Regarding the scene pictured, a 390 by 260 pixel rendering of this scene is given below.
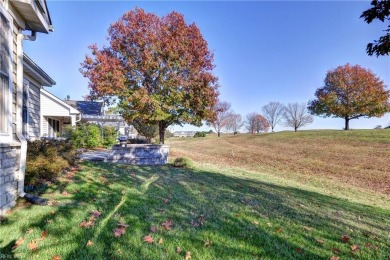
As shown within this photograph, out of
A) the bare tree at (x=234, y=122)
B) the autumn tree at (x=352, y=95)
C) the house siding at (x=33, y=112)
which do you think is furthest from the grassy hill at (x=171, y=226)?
the bare tree at (x=234, y=122)

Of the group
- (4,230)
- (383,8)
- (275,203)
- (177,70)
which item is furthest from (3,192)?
(177,70)

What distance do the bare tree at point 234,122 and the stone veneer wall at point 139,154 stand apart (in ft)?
194

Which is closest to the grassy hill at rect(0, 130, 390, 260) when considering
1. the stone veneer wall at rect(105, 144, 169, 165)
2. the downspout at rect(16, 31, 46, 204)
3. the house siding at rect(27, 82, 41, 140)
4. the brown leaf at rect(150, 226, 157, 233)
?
the brown leaf at rect(150, 226, 157, 233)

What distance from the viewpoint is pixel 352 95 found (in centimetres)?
3666

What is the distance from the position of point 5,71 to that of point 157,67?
9.72m

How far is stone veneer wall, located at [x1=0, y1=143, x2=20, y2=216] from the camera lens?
3.83m

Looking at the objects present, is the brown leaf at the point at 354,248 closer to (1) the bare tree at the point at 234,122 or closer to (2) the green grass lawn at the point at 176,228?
(2) the green grass lawn at the point at 176,228

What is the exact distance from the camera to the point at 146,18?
1376 centimetres

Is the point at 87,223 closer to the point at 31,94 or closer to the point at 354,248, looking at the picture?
the point at 354,248

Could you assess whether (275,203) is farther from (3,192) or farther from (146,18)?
(146,18)

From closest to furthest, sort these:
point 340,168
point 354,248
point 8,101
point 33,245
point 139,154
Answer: point 33,245 → point 354,248 → point 8,101 → point 139,154 → point 340,168

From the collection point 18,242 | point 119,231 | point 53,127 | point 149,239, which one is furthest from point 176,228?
point 53,127

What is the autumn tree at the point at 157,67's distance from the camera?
13188mm

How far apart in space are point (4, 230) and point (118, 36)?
12767 millimetres
